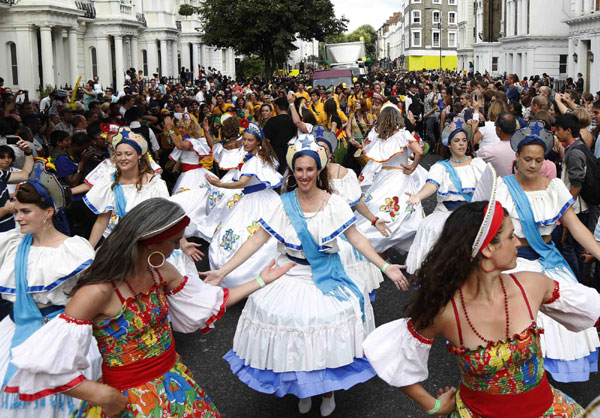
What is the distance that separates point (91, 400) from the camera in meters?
3.18

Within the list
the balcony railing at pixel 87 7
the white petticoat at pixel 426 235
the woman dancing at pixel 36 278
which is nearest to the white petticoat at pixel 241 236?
the white petticoat at pixel 426 235

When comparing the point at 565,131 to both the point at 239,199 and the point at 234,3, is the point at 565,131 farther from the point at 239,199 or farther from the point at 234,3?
the point at 234,3

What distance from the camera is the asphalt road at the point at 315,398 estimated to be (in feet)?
17.9

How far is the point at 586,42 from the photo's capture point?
136 feet

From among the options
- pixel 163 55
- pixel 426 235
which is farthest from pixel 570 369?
pixel 163 55

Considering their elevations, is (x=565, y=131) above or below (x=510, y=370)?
above

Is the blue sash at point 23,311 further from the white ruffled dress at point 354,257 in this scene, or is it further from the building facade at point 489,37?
the building facade at point 489,37

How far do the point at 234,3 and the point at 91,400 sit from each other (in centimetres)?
3762

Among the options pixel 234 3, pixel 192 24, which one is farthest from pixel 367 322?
pixel 192 24

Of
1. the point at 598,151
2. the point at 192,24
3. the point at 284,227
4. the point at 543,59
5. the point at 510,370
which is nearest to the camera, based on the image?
the point at 510,370

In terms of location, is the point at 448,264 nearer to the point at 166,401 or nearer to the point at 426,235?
the point at 166,401

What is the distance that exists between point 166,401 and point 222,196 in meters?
6.22

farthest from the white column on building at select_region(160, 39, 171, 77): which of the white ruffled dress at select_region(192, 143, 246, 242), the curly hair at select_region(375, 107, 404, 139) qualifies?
the curly hair at select_region(375, 107, 404, 139)

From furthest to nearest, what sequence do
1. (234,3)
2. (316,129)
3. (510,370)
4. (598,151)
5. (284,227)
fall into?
(234,3) → (316,129) → (598,151) → (284,227) → (510,370)
